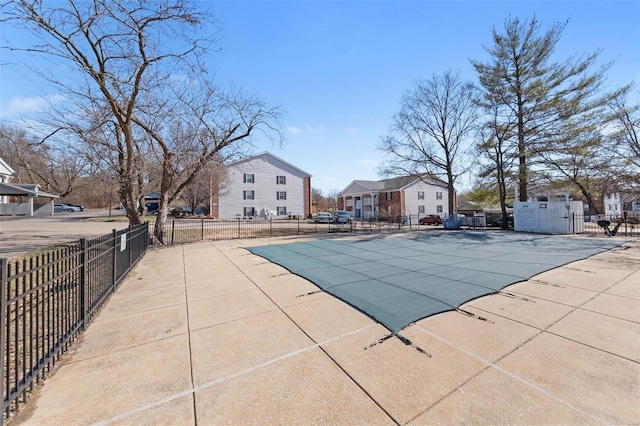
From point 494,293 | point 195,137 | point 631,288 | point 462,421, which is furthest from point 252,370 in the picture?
point 195,137

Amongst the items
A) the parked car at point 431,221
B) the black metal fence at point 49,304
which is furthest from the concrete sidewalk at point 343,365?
the parked car at point 431,221

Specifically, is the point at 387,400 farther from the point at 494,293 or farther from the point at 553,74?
the point at 553,74

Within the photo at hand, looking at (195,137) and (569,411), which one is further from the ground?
(195,137)

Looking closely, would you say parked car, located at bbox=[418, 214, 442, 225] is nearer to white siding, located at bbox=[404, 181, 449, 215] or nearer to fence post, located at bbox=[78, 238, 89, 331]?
white siding, located at bbox=[404, 181, 449, 215]

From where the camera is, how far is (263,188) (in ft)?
126

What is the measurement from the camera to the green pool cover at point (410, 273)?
4.53 meters

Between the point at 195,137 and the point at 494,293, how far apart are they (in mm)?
13102

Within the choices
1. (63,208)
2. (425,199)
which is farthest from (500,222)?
(63,208)

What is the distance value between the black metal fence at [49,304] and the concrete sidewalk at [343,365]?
0.20 m

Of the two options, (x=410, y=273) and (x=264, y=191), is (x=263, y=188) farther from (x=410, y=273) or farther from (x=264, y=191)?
(x=410, y=273)

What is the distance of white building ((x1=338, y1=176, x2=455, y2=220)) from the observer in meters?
39.8

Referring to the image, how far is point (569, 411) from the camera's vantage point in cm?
220

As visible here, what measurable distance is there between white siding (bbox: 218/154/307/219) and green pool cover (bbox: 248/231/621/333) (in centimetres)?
2824

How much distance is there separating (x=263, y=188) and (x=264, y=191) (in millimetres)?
449
